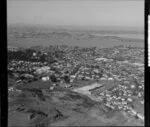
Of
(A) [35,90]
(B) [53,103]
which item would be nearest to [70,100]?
(B) [53,103]

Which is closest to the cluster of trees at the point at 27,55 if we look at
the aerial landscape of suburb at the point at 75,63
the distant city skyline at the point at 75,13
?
the aerial landscape of suburb at the point at 75,63

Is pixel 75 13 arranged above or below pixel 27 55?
above

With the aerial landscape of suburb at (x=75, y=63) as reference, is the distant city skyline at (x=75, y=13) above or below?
above

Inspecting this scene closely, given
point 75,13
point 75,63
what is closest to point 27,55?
point 75,63

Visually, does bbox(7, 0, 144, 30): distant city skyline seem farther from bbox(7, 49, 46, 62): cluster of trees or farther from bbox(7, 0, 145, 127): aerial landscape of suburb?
bbox(7, 49, 46, 62): cluster of trees

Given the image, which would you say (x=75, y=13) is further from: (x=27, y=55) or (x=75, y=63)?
(x=27, y=55)

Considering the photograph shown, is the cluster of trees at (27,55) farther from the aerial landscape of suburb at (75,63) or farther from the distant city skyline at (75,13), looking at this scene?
the distant city skyline at (75,13)
